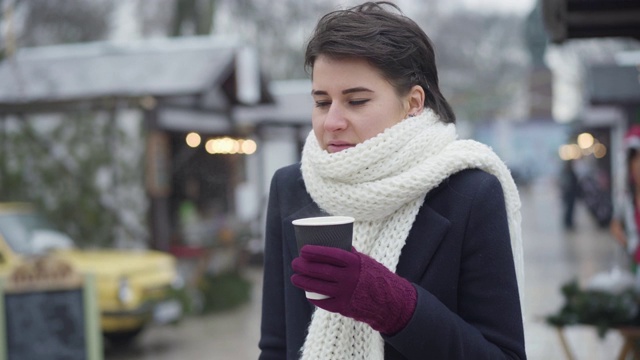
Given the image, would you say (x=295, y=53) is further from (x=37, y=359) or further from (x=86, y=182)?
(x=37, y=359)

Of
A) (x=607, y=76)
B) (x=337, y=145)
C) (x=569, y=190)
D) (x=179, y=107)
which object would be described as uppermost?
(x=607, y=76)

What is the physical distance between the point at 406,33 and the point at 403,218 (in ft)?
1.36

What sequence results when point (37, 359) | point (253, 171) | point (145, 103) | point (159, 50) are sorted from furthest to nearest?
point (253, 171) → point (159, 50) → point (145, 103) → point (37, 359)

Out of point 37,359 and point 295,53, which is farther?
point 295,53

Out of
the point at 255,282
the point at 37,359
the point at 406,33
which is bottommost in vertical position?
the point at 255,282

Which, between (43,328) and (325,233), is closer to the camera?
(325,233)

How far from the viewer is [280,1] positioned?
2289 cm

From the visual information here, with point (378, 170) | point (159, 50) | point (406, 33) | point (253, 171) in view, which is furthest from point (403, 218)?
point (253, 171)

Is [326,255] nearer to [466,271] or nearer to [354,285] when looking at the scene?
[354,285]

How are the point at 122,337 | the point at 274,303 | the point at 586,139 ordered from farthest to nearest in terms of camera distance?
the point at 586,139 < the point at 122,337 < the point at 274,303

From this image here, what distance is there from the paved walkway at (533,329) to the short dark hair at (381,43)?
14.1 feet

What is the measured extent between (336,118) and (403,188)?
21 cm

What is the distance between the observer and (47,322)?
5.46 meters

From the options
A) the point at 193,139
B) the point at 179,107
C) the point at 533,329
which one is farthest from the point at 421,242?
the point at 193,139
